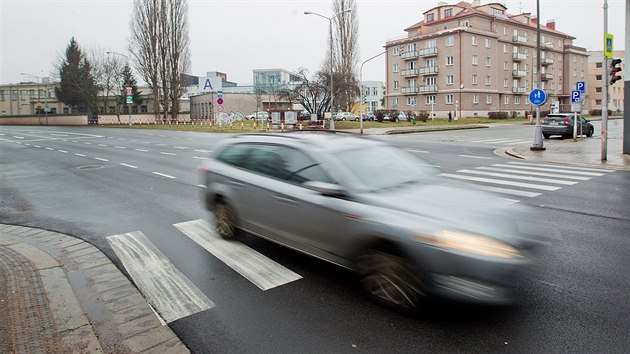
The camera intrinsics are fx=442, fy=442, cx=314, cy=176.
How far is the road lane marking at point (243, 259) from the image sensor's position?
4820mm

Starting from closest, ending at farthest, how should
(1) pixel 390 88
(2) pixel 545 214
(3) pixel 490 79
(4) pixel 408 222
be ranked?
(4) pixel 408 222
(2) pixel 545 214
(3) pixel 490 79
(1) pixel 390 88

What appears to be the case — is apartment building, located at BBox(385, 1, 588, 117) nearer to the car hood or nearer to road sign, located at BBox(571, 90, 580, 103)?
road sign, located at BBox(571, 90, 580, 103)

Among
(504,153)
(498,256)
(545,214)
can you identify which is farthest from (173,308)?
(504,153)

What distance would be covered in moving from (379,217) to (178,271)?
8.58 feet

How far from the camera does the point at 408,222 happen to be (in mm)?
3805

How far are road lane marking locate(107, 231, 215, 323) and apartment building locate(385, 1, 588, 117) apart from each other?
221 feet

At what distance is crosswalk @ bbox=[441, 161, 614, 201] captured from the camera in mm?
10234

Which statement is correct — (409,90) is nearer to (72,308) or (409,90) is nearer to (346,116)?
(346,116)

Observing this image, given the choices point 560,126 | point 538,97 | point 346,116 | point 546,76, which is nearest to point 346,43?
point 346,116

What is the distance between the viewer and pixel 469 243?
3.60 meters

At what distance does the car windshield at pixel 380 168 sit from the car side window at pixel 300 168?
0.25m

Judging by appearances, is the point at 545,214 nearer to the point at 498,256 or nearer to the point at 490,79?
the point at 498,256

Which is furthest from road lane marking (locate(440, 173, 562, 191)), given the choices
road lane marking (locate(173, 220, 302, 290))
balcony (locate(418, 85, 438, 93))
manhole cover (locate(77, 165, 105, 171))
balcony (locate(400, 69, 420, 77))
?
balcony (locate(400, 69, 420, 77))

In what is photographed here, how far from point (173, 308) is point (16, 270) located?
2356mm
